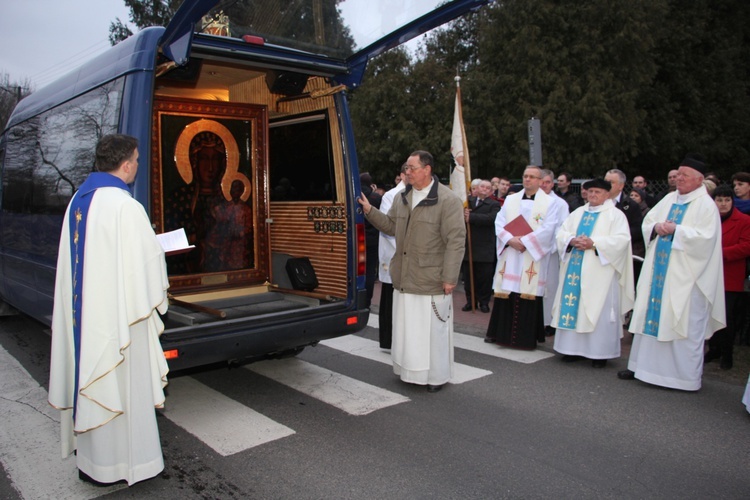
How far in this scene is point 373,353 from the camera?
6770 mm

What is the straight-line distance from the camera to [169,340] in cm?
427

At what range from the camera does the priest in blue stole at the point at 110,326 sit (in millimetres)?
3338

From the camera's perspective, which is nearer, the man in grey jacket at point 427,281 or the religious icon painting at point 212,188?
the man in grey jacket at point 427,281

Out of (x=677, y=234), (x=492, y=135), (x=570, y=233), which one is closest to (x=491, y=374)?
(x=570, y=233)

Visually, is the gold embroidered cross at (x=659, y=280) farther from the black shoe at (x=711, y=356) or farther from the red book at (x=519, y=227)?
the red book at (x=519, y=227)

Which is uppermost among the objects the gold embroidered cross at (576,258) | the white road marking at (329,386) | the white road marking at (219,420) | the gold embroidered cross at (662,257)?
the gold embroidered cross at (662,257)

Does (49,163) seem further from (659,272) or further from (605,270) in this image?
(659,272)

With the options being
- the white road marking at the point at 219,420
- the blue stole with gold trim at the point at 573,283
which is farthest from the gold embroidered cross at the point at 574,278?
the white road marking at the point at 219,420

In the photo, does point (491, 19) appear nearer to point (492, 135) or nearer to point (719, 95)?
point (492, 135)

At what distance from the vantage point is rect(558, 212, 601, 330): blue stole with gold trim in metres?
6.17

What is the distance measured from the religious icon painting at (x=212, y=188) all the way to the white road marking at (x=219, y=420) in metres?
1.23

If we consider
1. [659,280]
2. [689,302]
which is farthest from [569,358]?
[689,302]

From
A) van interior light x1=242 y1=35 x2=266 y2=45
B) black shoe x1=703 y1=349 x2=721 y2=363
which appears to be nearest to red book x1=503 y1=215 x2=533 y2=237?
black shoe x1=703 y1=349 x2=721 y2=363

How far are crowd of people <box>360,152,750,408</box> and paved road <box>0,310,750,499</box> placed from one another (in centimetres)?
35
